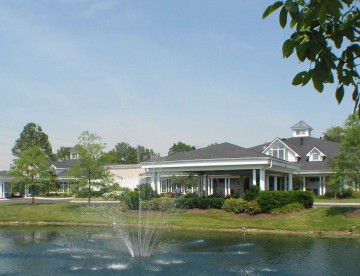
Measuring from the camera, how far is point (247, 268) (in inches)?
635

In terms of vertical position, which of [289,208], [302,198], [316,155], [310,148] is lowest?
[289,208]

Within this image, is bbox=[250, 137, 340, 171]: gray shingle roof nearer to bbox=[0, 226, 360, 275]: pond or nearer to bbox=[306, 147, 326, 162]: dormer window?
bbox=[306, 147, 326, 162]: dormer window

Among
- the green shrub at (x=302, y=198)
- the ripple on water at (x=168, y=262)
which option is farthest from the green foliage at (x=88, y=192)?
the ripple on water at (x=168, y=262)

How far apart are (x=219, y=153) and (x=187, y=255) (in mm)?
A: 17405

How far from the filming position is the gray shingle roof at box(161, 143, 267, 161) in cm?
3416

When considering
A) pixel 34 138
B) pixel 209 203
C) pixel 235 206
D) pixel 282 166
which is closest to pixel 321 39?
pixel 235 206

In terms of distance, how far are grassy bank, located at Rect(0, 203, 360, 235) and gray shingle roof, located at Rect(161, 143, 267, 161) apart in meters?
5.04

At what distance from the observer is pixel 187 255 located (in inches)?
733

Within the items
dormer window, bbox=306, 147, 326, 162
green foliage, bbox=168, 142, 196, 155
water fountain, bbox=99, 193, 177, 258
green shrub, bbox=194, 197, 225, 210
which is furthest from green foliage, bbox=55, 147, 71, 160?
green shrub, bbox=194, 197, 225, 210

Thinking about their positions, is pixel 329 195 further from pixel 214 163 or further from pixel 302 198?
pixel 214 163

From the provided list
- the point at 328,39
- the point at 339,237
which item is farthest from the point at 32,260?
the point at 328,39

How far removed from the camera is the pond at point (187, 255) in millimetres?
15812

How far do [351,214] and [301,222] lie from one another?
321 centimetres

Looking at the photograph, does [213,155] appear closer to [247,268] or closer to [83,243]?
[83,243]
